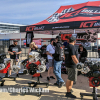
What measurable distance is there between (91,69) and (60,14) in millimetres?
4910

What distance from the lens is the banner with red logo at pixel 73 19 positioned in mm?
4805

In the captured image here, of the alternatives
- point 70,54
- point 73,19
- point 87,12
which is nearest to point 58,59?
point 70,54

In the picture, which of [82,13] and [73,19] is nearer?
[73,19]

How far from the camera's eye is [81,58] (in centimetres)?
541

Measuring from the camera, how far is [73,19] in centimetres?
593

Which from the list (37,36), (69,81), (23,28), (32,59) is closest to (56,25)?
(23,28)

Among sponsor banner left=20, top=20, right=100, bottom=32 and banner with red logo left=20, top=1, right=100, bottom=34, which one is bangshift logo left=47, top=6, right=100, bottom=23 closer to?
banner with red logo left=20, top=1, right=100, bottom=34

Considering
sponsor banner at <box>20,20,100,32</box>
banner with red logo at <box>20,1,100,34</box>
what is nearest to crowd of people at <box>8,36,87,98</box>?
Answer: sponsor banner at <box>20,20,100,32</box>

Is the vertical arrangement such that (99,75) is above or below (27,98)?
above

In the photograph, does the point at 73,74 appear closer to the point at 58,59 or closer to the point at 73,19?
the point at 58,59

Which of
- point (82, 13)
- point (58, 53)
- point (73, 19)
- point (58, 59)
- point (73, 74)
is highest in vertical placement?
point (82, 13)

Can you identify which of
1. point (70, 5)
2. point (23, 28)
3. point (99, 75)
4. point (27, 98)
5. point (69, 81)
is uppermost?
point (70, 5)

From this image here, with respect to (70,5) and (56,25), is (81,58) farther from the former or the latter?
(70,5)

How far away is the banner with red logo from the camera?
480 cm
